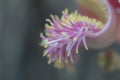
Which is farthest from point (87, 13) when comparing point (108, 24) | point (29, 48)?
point (29, 48)

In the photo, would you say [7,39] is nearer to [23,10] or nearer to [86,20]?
[23,10]

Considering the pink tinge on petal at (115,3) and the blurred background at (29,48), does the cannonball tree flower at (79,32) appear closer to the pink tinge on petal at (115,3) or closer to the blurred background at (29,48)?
the pink tinge on petal at (115,3)

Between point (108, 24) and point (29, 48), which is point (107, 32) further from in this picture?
point (29, 48)

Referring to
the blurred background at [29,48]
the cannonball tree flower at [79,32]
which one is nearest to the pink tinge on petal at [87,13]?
the cannonball tree flower at [79,32]

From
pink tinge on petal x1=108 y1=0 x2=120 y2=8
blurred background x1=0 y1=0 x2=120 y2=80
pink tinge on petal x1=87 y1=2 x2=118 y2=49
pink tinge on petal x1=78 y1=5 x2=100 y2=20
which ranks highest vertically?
blurred background x1=0 y1=0 x2=120 y2=80

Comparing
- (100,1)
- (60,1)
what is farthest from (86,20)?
(60,1)

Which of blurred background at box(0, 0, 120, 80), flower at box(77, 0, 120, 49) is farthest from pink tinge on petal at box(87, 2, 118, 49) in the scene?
blurred background at box(0, 0, 120, 80)

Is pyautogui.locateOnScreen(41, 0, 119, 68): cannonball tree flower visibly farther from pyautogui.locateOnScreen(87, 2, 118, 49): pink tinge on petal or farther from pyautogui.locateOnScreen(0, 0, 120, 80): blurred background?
pyautogui.locateOnScreen(0, 0, 120, 80): blurred background
